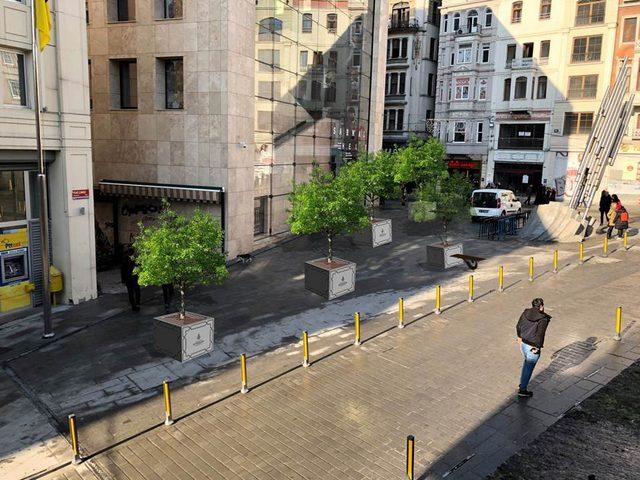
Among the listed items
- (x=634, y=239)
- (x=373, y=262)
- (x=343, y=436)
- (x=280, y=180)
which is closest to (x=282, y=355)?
(x=343, y=436)

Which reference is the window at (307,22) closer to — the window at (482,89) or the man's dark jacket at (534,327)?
the man's dark jacket at (534,327)

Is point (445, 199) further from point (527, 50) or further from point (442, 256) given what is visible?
point (527, 50)

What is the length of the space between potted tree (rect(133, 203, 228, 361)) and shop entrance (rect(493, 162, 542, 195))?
3995 centimetres

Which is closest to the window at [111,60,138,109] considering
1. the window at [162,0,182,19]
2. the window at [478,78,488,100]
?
the window at [162,0,182,19]

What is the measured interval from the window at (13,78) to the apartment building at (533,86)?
41.1m

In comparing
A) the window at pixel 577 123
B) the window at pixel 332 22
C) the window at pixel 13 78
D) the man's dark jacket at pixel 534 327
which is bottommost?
A: the man's dark jacket at pixel 534 327

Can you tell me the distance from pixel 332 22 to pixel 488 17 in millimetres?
24838

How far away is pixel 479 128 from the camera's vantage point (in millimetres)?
50469

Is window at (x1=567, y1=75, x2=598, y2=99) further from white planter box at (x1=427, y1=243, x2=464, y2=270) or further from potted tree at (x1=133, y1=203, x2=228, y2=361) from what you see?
potted tree at (x1=133, y1=203, x2=228, y2=361)

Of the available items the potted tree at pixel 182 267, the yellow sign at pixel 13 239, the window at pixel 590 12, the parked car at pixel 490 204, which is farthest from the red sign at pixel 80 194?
the window at pixel 590 12

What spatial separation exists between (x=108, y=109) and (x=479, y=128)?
3607 cm

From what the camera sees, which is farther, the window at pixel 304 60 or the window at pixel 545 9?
the window at pixel 545 9

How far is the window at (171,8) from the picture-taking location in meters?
22.0

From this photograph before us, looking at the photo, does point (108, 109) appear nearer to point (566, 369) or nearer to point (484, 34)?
point (566, 369)
